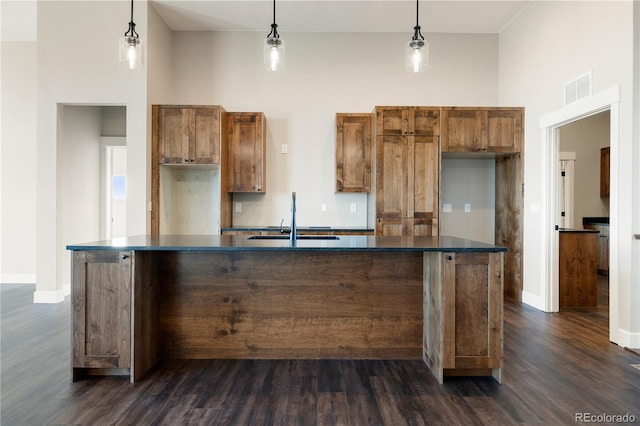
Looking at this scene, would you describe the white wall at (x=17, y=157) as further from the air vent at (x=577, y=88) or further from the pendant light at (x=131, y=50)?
the air vent at (x=577, y=88)

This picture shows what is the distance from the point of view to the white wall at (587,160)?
20.1ft

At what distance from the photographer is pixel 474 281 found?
7.43ft

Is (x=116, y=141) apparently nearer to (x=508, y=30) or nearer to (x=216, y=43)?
(x=216, y=43)

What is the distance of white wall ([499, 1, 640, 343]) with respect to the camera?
2877mm

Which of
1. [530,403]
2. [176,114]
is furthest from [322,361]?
[176,114]

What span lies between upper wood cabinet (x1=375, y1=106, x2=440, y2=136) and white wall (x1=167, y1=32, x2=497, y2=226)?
2.53 ft

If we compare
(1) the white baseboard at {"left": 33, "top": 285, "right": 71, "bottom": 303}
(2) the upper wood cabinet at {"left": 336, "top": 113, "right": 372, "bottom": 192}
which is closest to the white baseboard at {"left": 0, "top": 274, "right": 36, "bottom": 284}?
(1) the white baseboard at {"left": 33, "top": 285, "right": 71, "bottom": 303}

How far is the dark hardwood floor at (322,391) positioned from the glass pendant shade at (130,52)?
241 centimetres

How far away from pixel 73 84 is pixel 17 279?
3.15m

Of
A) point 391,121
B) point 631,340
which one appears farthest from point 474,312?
point 391,121

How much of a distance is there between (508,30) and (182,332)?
555 centimetres

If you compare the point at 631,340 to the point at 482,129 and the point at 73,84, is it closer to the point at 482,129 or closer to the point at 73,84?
the point at 482,129

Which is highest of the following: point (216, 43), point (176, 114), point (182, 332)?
point (216, 43)
